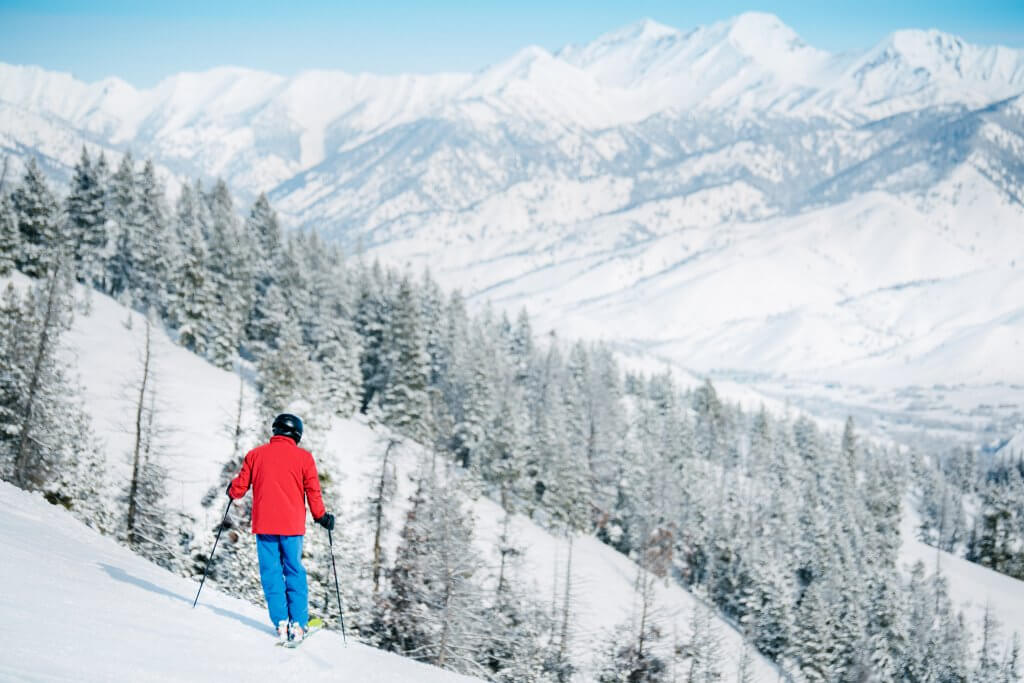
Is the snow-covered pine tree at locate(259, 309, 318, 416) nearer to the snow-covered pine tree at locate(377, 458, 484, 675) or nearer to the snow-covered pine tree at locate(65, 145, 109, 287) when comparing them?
the snow-covered pine tree at locate(377, 458, 484, 675)

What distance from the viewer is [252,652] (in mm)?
8062

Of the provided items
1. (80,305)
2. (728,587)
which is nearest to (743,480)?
(728,587)

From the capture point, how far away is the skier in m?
8.70

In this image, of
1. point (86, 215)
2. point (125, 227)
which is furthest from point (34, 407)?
point (125, 227)

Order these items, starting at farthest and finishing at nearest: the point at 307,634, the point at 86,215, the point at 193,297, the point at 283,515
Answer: the point at 86,215 < the point at 193,297 < the point at 307,634 < the point at 283,515

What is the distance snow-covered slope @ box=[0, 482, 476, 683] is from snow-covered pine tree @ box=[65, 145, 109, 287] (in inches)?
2311

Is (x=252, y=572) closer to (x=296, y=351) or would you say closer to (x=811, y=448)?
(x=296, y=351)

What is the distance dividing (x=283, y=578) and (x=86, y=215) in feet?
210

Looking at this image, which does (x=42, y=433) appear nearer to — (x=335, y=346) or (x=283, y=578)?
(x=283, y=578)

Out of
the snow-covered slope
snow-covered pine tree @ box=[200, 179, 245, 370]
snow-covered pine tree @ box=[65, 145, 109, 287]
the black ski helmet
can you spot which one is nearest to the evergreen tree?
snow-covered pine tree @ box=[65, 145, 109, 287]

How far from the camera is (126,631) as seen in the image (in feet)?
25.0

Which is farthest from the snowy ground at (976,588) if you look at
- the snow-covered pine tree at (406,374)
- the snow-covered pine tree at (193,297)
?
the snow-covered pine tree at (193,297)

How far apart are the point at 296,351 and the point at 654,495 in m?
43.4

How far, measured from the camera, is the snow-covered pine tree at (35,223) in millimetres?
52281
